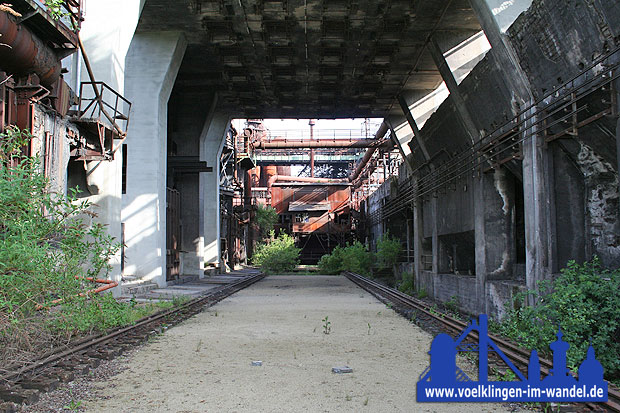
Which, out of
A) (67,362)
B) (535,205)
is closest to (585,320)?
(535,205)

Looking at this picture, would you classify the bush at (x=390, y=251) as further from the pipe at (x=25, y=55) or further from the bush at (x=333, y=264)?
the pipe at (x=25, y=55)

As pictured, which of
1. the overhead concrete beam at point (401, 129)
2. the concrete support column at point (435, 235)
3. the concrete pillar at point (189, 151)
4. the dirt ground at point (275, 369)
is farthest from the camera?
the overhead concrete beam at point (401, 129)

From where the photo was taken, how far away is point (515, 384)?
196 inches

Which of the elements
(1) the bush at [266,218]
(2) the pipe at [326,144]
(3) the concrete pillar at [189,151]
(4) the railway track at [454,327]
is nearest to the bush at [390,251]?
(2) the pipe at [326,144]

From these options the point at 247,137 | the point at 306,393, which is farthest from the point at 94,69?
the point at 247,137

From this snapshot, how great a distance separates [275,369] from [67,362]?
7.72 feet

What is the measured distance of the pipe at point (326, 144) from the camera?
118 ft

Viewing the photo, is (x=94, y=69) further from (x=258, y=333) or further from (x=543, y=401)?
(x=543, y=401)

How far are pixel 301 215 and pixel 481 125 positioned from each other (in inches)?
1230

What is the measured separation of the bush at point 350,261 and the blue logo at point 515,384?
26.9 meters

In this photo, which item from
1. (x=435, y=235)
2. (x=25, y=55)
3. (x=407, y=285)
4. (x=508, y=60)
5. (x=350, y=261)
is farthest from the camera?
(x=350, y=261)

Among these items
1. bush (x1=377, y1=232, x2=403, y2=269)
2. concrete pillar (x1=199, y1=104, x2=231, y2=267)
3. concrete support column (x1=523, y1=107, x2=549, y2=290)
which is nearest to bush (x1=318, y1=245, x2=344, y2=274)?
bush (x1=377, y1=232, x2=403, y2=269)

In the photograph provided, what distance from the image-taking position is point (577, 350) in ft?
23.9

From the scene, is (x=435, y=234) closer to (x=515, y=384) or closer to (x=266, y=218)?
(x=515, y=384)
